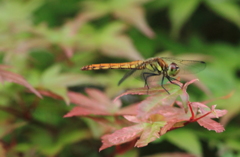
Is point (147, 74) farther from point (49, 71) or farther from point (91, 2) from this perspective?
point (91, 2)

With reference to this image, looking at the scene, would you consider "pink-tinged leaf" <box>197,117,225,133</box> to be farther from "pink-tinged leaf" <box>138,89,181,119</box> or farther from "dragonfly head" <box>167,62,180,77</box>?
"dragonfly head" <box>167,62,180,77</box>

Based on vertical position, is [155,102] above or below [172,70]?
below

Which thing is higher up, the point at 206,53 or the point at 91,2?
the point at 91,2

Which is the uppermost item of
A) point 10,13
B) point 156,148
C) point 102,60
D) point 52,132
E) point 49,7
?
point 49,7

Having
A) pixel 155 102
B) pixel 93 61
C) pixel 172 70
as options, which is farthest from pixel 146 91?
pixel 93 61

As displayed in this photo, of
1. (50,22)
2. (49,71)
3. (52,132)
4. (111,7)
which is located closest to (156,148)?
(52,132)

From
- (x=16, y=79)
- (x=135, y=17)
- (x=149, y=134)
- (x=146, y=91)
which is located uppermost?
(x=135, y=17)

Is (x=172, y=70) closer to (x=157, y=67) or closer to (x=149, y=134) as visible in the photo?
(x=157, y=67)

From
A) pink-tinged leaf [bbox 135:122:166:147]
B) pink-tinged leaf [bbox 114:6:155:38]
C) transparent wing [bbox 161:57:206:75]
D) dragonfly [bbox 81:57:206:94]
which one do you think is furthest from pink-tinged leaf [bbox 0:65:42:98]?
pink-tinged leaf [bbox 114:6:155:38]
